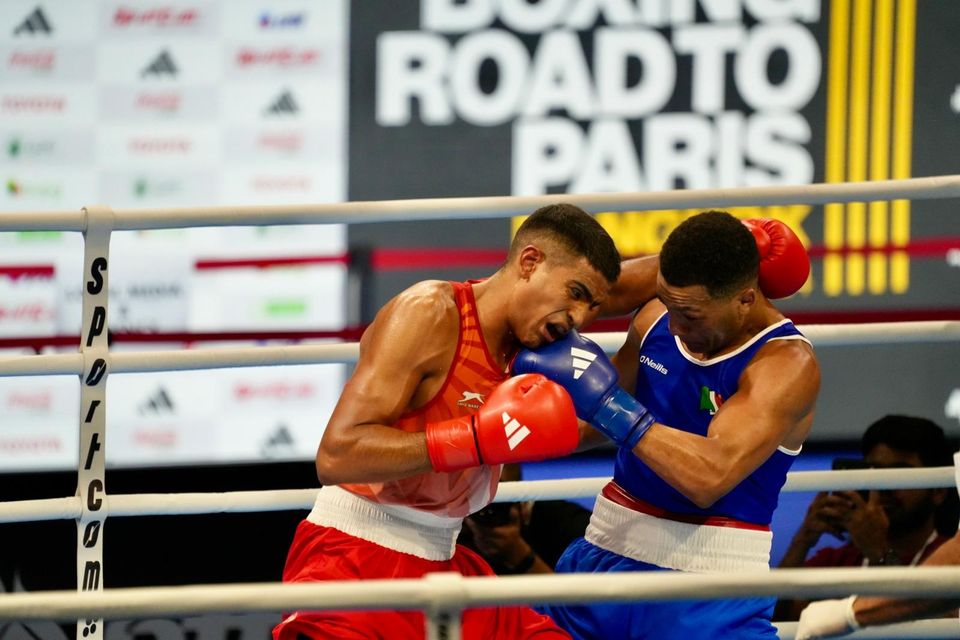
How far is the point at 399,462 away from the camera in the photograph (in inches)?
94.0

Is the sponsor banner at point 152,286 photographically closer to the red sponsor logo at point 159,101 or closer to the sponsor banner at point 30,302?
the sponsor banner at point 30,302

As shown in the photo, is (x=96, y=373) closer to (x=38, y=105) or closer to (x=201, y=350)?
Answer: (x=201, y=350)

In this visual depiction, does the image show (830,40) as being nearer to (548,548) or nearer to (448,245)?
(448,245)

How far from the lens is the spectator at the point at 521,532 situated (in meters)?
3.45

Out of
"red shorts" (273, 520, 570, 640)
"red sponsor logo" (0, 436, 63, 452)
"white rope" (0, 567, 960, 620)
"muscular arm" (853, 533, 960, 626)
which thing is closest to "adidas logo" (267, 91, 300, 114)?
"red sponsor logo" (0, 436, 63, 452)

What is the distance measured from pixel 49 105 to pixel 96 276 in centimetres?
430

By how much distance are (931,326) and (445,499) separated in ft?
3.79

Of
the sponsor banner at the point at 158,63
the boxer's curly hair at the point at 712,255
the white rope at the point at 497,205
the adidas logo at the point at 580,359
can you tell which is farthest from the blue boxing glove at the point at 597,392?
the sponsor banner at the point at 158,63

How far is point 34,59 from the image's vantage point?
6.73 meters

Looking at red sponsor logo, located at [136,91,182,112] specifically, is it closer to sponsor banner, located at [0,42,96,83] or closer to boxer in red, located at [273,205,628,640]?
sponsor banner, located at [0,42,96,83]

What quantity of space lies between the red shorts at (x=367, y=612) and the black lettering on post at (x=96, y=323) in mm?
588

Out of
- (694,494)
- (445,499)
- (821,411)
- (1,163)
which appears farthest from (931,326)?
(1,163)

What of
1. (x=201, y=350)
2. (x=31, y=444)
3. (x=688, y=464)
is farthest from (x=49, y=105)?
(x=688, y=464)

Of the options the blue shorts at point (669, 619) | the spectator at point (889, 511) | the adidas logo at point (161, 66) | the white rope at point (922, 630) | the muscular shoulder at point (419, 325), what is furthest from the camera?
the adidas logo at point (161, 66)
